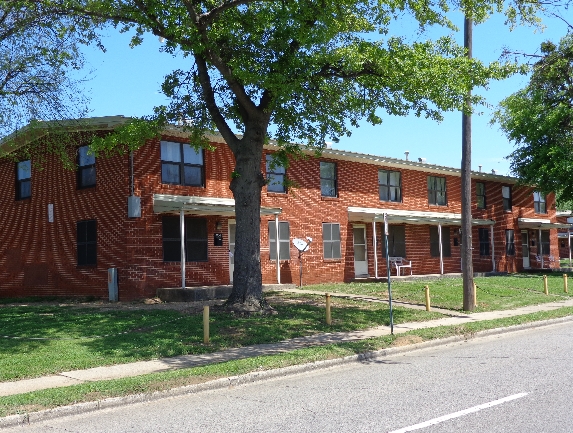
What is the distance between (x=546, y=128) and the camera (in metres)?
32.9

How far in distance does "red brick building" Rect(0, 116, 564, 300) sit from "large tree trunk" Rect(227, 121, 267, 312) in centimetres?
252

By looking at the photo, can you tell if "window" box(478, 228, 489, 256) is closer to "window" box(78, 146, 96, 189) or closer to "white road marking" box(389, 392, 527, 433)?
"window" box(78, 146, 96, 189)

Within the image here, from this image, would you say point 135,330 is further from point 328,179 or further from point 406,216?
point 406,216

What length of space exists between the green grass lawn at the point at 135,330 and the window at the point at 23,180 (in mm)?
6503

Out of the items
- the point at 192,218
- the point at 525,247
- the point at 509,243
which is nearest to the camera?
the point at 192,218

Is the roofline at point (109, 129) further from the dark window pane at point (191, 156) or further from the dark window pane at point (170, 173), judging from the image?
the dark window pane at point (170, 173)

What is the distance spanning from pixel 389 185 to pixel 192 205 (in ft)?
40.9

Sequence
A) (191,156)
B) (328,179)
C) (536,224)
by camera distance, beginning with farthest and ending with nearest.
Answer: (536,224) → (328,179) → (191,156)

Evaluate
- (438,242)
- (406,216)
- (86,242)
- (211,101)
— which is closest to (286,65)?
(211,101)

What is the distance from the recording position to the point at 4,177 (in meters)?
24.4

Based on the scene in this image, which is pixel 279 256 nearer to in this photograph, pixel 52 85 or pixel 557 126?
pixel 52 85

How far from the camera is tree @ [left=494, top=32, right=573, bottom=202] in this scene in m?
32.3

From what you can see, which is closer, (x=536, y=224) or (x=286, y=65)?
(x=286, y=65)

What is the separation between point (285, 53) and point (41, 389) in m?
9.34
